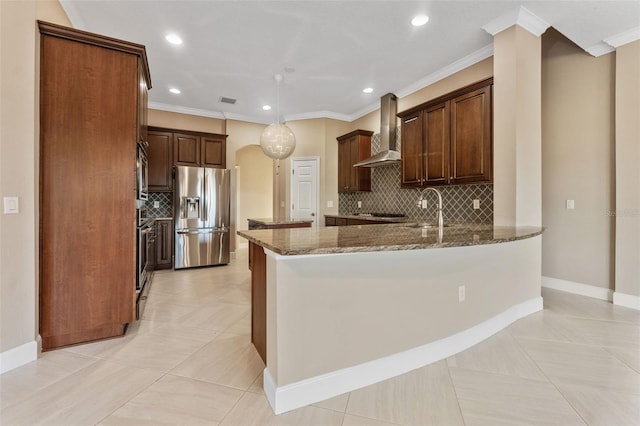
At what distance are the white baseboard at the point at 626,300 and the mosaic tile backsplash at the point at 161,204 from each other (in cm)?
629

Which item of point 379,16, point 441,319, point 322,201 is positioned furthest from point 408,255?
point 322,201

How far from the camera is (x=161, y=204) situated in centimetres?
521

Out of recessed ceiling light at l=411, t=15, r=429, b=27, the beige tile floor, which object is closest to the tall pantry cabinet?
the beige tile floor

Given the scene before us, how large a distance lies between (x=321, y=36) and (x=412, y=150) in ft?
6.22

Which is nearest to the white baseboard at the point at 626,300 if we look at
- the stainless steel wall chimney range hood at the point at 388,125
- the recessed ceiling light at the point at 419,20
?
the stainless steel wall chimney range hood at the point at 388,125

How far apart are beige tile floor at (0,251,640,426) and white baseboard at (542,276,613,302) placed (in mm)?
736

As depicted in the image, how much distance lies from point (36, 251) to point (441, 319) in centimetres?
291

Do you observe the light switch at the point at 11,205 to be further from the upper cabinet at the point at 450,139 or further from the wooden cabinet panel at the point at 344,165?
the wooden cabinet panel at the point at 344,165

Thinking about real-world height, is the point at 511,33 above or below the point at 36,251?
above

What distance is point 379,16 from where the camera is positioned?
9.33ft

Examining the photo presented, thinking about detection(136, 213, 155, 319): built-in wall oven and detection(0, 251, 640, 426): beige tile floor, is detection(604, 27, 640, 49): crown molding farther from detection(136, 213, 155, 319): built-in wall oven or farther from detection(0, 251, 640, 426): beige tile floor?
detection(136, 213, 155, 319): built-in wall oven

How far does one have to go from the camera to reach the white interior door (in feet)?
19.7

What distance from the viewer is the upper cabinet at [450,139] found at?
317cm

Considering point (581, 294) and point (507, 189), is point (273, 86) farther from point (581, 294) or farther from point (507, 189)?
point (581, 294)
